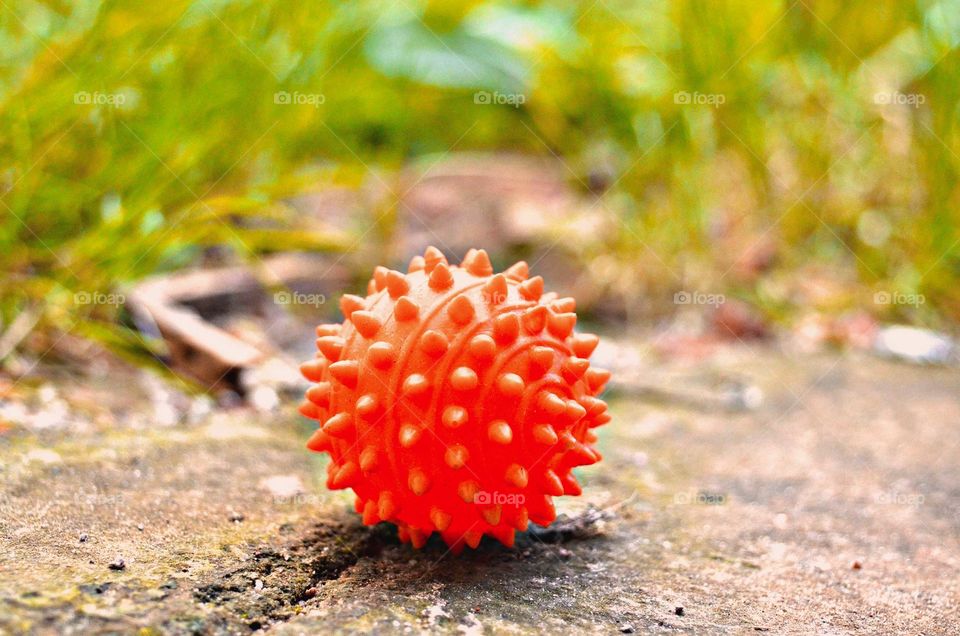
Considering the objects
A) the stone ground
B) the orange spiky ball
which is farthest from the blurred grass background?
the orange spiky ball

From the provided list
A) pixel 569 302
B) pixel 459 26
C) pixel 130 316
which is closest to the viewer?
pixel 569 302

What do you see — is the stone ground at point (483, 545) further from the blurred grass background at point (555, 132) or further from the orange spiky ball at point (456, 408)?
the blurred grass background at point (555, 132)

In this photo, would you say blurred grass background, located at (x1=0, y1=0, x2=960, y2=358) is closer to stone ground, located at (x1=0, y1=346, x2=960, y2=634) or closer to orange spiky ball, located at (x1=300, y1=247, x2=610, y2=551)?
stone ground, located at (x1=0, y1=346, x2=960, y2=634)

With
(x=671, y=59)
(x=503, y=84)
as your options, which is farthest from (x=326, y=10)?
(x=503, y=84)

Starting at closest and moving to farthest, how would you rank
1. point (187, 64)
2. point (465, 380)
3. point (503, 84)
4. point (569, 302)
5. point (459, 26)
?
point (465, 380) → point (569, 302) → point (187, 64) → point (503, 84) → point (459, 26)

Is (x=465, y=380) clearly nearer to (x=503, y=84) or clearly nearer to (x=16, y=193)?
(x=16, y=193)

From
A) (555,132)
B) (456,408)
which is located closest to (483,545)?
(456,408)
